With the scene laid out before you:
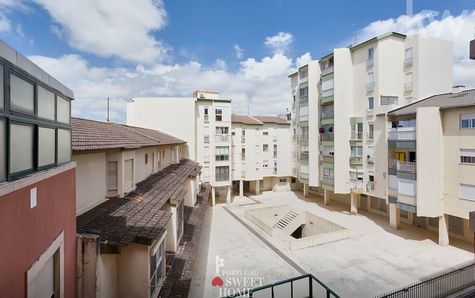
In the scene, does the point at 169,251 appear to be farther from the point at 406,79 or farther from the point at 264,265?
the point at 406,79

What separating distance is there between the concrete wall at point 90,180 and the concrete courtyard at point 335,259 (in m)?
7.52

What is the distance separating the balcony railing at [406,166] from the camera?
63.4ft

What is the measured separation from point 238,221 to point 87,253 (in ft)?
66.9

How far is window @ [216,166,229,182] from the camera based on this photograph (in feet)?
106

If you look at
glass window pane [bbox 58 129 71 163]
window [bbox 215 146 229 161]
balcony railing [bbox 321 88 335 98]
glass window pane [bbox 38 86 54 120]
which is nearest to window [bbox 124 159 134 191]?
glass window pane [bbox 58 129 71 163]

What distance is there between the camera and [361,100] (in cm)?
2588

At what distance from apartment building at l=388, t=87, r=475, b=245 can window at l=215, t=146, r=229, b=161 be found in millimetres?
18901

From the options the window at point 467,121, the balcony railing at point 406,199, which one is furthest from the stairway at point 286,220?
the window at point 467,121

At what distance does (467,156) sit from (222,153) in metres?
23.5

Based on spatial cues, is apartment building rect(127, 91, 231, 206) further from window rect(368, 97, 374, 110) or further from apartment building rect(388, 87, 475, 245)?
apartment building rect(388, 87, 475, 245)

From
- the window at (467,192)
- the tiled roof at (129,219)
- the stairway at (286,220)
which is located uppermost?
the tiled roof at (129,219)

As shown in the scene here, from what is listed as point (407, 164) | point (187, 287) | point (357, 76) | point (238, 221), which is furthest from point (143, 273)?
point (357, 76)

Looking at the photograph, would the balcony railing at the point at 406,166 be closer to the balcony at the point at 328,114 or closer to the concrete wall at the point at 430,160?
the concrete wall at the point at 430,160

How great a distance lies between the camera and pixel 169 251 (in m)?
12.3
